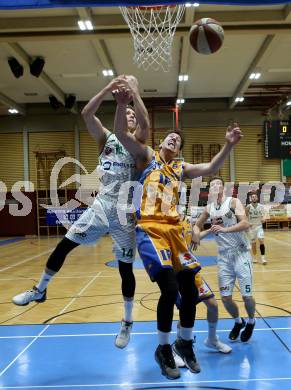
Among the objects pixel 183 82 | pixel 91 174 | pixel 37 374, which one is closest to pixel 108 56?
pixel 183 82

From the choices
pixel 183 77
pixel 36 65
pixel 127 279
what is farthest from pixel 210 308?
pixel 183 77

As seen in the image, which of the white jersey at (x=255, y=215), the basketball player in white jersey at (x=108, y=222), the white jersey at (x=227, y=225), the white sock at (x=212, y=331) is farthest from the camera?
the white jersey at (x=255, y=215)

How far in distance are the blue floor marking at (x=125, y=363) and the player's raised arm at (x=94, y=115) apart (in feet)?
7.07

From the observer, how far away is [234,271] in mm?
5008

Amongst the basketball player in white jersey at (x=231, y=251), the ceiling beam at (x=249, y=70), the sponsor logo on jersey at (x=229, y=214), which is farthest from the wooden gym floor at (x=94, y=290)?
the ceiling beam at (x=249, y=70)

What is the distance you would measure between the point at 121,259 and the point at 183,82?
1502 centimetres

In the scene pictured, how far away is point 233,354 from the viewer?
180 inches

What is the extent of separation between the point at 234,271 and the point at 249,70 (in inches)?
531

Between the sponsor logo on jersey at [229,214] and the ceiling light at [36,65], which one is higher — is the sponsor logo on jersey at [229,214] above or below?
below

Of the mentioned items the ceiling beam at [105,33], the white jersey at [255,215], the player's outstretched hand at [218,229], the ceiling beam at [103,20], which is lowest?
the white jersey at [255,215]

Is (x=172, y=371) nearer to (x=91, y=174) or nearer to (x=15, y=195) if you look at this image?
(x=91, y=174)

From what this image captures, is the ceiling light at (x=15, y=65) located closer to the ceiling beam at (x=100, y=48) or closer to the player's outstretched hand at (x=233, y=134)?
the ceiling beam at (x=100, y=48)

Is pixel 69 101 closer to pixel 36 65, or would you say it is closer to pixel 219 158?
pixel 36 65

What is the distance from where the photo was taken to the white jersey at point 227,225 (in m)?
5.05
